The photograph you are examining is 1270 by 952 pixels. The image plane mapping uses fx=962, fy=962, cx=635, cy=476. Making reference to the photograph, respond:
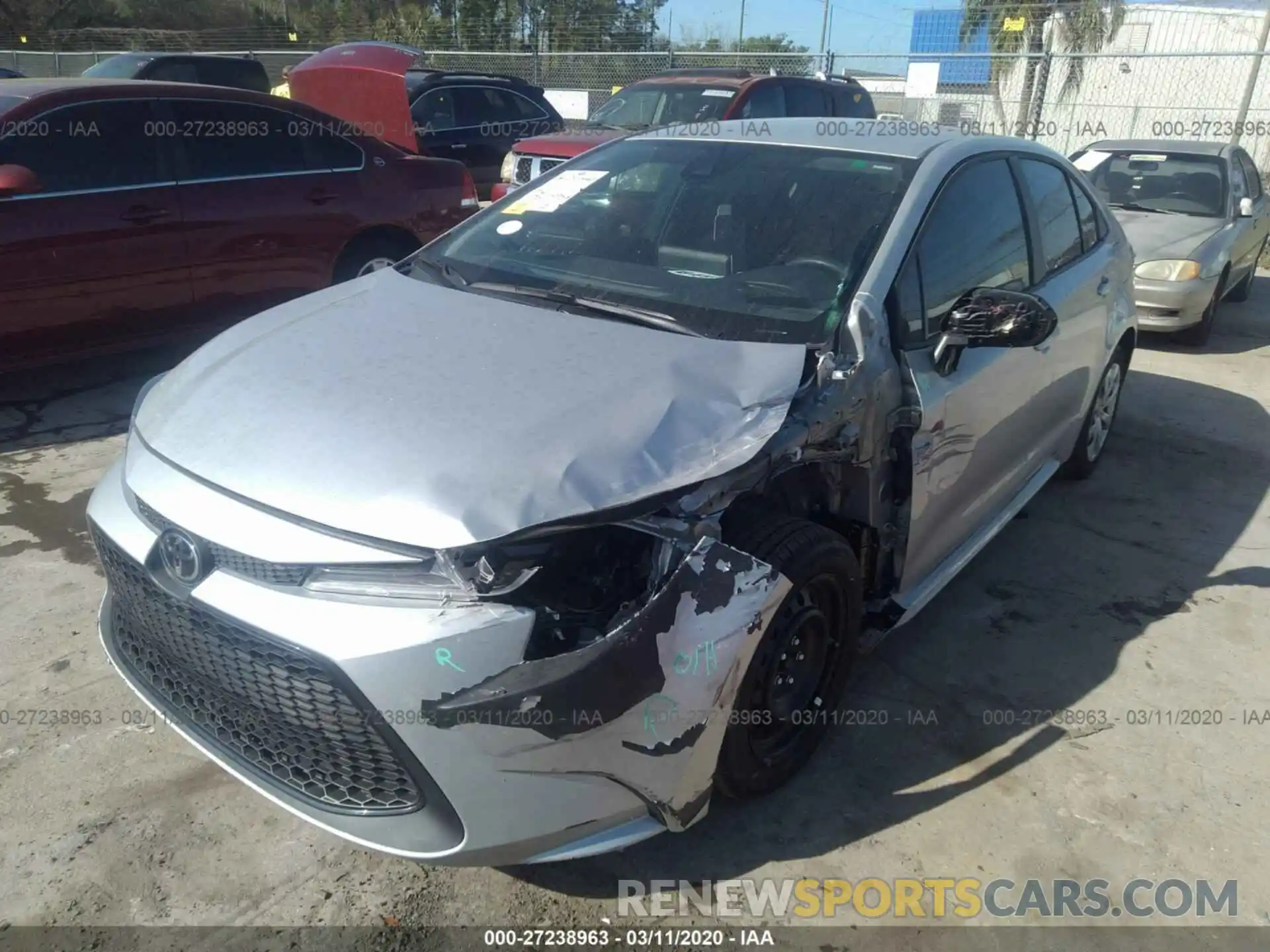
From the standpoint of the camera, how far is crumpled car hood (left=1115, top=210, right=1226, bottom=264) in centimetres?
740

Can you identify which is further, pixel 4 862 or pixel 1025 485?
pixel 1025 485

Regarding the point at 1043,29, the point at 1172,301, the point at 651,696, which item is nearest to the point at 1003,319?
the point at 651,696

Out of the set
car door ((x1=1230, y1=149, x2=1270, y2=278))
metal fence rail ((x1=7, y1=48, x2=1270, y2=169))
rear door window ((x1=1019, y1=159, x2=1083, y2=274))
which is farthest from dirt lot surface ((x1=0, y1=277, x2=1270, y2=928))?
metal fence rail ((x1=7, y1=48, x2=1270, y2=169))

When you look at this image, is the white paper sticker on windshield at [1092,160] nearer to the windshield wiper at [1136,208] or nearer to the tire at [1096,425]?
the windshield wiper at [1136,208]

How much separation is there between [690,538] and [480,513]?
0.46 meters

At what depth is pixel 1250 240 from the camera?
8.45 metres

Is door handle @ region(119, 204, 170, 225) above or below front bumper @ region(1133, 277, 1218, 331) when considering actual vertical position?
above

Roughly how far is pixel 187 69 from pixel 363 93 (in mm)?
3929

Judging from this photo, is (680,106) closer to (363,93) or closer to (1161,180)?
(363,93)

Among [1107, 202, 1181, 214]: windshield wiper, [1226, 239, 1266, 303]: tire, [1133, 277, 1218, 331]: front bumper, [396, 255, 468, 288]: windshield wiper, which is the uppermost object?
[396, 255, 468, 288]: windshield wiper

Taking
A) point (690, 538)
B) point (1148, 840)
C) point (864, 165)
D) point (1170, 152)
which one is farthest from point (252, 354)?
point (1170, 152)

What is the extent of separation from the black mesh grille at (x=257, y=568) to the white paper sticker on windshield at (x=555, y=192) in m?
1.90

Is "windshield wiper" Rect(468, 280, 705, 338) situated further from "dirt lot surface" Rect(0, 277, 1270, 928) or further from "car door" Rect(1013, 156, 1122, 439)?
"car door" Rect(1013, 156, 1122, 439)

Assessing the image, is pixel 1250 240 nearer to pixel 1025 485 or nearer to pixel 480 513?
pixel 1025 485
